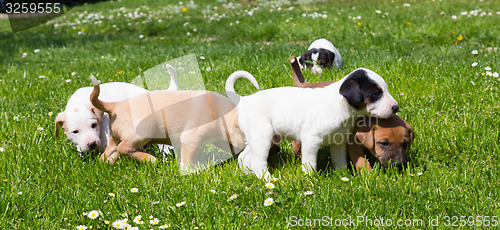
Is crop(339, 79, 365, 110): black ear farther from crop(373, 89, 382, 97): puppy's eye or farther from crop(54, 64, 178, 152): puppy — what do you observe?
crop(54, 64, 178, 152): puppy

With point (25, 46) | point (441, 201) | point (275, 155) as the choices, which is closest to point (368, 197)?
point (441, 201)

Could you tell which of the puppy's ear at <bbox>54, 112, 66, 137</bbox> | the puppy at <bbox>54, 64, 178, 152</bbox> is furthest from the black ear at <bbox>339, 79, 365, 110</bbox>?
the puppy's ear at <bbox>54, 112, 66, 137</bbox>

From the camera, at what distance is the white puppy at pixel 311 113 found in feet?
9.77

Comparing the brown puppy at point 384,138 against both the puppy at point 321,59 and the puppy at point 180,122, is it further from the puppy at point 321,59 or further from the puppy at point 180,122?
the puppy at point 321,59

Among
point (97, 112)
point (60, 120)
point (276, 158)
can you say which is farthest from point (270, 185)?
point (60, 120)

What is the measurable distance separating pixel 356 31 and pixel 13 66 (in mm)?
6016

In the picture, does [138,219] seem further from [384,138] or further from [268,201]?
[384,138]

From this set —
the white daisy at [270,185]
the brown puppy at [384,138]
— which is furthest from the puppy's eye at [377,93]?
the white daisy at [270,185]

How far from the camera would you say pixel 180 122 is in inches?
135

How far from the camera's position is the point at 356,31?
356 inches

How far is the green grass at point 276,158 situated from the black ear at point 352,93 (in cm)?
52

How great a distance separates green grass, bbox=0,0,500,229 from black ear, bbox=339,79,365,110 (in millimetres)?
515

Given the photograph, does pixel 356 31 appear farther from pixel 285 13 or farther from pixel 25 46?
pixel 25 46

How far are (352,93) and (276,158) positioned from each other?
3.40ft
